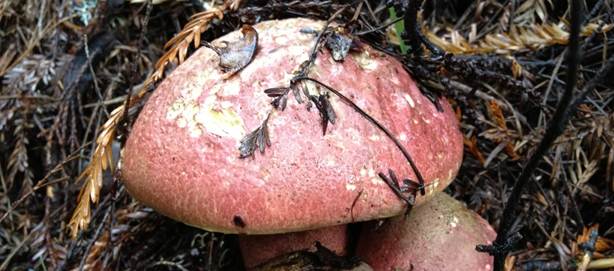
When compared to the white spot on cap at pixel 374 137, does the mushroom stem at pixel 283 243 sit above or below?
below

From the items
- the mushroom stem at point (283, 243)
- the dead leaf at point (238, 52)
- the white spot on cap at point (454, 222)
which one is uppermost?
the dead leaf at point (238, 52)

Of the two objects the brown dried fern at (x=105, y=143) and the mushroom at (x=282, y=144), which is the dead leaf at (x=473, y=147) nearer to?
the mushroom at (x=282, y=144)

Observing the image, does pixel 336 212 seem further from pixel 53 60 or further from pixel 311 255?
pixel 53 60

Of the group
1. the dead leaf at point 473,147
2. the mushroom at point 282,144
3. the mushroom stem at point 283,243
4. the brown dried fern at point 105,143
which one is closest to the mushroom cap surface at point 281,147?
the mushroom at point 282,144

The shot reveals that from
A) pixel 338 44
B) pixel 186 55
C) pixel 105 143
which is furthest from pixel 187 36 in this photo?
pixel 338 44

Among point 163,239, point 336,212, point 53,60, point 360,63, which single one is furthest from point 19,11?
point 336,212

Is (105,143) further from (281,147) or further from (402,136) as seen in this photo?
(402,136)

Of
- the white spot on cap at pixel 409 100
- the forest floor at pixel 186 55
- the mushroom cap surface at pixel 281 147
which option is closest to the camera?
the mushroom cap surface at pixel 281 147

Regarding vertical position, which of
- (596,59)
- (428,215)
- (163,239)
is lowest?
(163,239)
